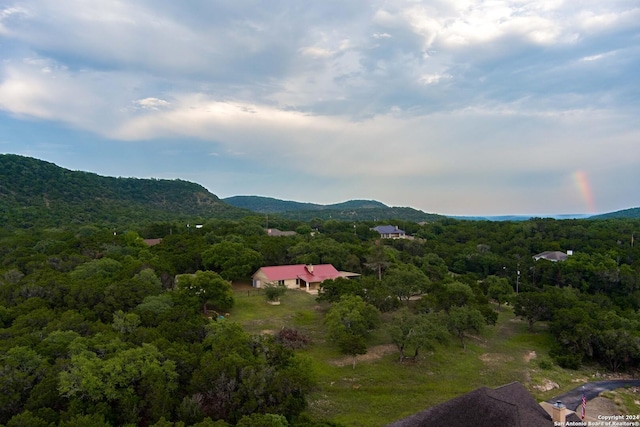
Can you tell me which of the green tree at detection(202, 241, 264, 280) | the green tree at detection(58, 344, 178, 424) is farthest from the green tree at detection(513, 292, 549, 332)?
the green tree at detection(58, 344, 178, 424)

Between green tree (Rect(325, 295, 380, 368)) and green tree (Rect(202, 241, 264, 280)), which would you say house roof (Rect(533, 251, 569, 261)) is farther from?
green tree (Rect(202, 241, 264, 280))

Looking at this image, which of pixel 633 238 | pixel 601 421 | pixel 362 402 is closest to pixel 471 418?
pixel 362 402

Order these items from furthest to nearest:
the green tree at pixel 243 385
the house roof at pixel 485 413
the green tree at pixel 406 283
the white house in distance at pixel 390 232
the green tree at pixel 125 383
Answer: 1. the white house in distance at pixel 390 232
2. the green tree at pixel 406 283
3. the green tree at pixel 243 385
4. the green tree at pixel 125 383
5. the house roof at pixel 485 413

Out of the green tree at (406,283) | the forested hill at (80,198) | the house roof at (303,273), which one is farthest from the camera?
the forested hill at (80,198)

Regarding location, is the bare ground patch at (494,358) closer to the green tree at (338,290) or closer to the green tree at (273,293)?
the green tree at (338,290)

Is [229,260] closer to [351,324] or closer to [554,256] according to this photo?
[351,324]

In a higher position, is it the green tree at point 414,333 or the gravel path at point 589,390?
the green tree at point 414,333

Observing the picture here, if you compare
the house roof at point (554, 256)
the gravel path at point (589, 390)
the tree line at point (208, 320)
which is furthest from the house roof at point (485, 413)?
the house roof at point (554, 256)

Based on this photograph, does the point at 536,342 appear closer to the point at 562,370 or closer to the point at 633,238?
the point at 562,370
